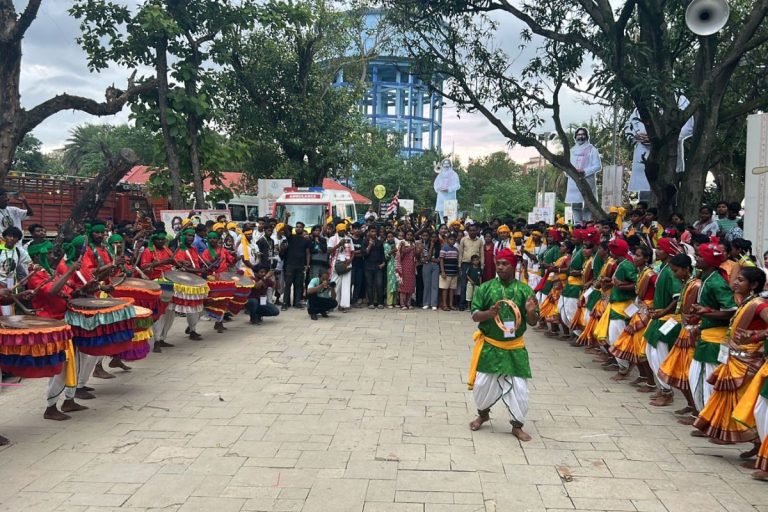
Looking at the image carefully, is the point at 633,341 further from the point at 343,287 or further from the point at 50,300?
the point at 343,287

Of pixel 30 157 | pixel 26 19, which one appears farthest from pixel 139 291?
pixel 30 157

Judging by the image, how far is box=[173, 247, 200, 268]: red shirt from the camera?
33.8 ft

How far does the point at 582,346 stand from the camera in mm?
10828

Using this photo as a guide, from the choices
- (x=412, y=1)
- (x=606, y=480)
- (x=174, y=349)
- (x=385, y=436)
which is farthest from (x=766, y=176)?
(x=174, y=349)

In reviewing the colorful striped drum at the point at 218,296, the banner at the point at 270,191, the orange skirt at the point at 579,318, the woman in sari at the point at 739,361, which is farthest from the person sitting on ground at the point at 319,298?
the woman in sari at the point at 739,361

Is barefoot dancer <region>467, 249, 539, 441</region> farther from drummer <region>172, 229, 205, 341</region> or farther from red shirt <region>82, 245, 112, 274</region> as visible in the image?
drummer <region>172, 229, 205, 341</region>

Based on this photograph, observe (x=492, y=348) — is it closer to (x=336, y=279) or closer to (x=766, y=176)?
(x=766, y=176)

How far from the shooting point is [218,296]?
10.6 metres

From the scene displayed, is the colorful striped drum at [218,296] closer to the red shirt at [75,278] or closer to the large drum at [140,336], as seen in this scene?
the large drum at [140,336]

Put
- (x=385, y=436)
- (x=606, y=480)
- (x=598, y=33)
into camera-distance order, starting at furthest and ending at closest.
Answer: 1. (x=598, y=33)
2. (x=385, y=436)
3. (x=606, y=480)

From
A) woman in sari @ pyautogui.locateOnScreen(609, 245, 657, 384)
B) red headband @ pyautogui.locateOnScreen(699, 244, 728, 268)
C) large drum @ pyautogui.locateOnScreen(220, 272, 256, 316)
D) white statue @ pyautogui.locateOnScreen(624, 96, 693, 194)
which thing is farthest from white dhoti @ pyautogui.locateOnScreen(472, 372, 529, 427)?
white statue @ pyautogui.locateOnScreen(624, 96, 693, 194)

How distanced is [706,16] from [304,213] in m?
12.3

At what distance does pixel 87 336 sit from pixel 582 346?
25.0 feet

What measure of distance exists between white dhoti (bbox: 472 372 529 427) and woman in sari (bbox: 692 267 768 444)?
1.53m
